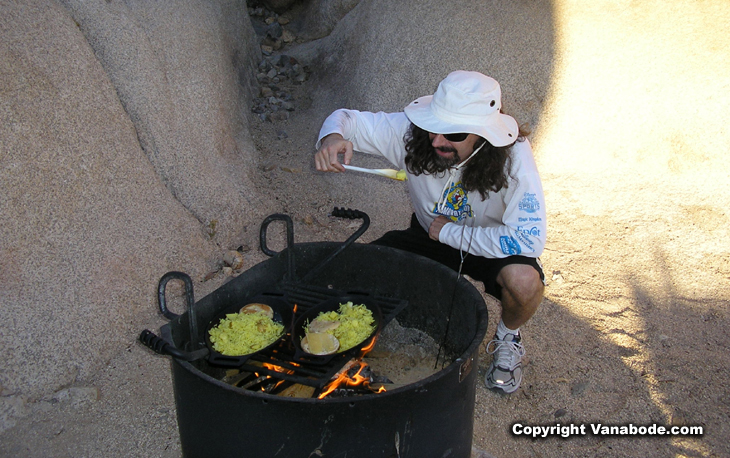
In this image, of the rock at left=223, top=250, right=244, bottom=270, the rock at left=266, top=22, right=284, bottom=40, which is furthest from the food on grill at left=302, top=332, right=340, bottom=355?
the rock at left=266, top=22, right=284, bottom=40

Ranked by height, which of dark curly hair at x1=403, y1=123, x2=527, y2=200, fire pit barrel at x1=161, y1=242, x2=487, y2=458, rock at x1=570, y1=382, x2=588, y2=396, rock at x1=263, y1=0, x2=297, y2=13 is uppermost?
rock at x1=263, y1=0, x2=297, y2=13

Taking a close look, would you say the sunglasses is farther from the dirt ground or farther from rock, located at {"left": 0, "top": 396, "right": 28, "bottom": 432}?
rock, located at {"left": 0, "top": 396, "right": 28, "bottom": 432}

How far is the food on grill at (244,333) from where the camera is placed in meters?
1.94

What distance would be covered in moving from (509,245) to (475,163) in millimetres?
372

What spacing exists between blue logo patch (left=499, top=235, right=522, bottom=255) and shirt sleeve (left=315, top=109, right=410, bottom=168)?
27.0 inches

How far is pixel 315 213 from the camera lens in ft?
13.4

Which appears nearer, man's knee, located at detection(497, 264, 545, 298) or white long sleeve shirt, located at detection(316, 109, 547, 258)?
white long sleeve shirt, located at detection(316, 109, 547, 258)

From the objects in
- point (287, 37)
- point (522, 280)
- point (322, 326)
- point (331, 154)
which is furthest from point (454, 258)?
point (287, 37)

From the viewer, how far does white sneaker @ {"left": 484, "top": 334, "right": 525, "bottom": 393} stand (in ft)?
8.34

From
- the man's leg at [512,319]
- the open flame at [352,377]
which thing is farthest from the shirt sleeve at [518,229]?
the open flame at [352,377]

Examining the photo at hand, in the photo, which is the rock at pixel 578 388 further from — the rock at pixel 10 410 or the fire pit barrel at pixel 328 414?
the rock at pixel 10 410

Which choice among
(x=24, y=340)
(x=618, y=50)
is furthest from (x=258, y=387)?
(x=618, y=50)

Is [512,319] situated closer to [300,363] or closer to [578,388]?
[578,388]

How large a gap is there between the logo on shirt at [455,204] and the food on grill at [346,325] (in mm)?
676
